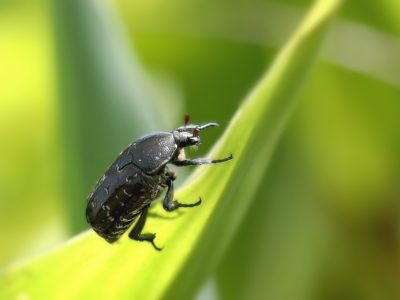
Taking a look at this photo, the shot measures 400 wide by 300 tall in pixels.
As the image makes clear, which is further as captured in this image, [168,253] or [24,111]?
[24,111]

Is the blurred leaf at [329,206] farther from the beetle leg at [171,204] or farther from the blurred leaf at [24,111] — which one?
the blurred leaf at [24,111]

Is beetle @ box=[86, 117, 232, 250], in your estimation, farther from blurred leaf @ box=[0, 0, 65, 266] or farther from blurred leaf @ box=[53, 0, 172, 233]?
blurred leaf @ box=[0, 0, 65, 266]

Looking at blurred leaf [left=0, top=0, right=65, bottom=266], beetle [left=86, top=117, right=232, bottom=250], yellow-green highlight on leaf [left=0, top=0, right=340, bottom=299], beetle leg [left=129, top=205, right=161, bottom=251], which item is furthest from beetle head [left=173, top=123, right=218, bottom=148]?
blurred leaf [left=0, top=0, right=65, bottom=266]

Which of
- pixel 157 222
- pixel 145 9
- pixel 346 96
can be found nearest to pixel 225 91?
pixel 346 96

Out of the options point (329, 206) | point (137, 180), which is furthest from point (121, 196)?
point (329, 206)

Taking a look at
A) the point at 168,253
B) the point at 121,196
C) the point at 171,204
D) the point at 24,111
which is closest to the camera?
the point at 168,253

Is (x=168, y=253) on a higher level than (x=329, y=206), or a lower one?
higher

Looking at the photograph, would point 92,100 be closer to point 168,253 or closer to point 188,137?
point 188,137
